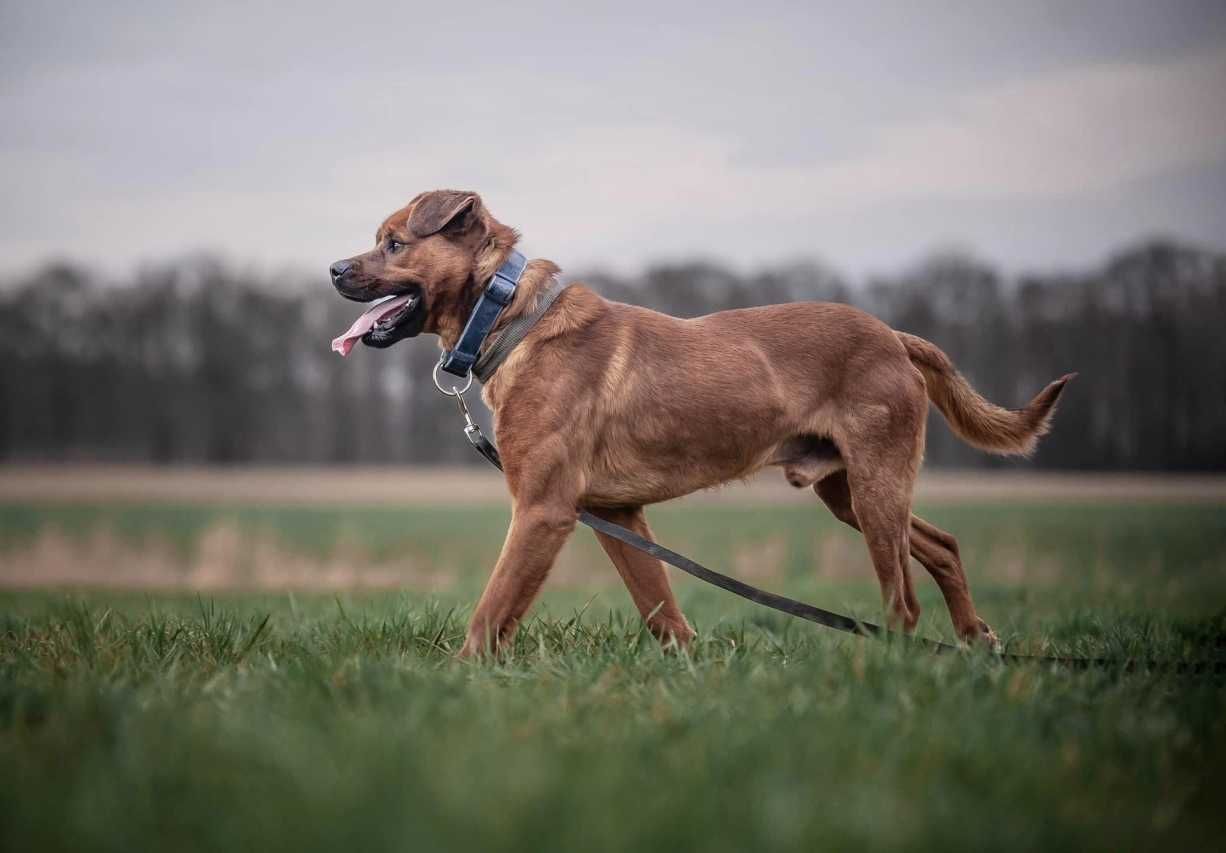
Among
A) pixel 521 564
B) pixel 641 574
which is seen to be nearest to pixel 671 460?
pixel 641 574

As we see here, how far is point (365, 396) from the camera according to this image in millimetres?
40906

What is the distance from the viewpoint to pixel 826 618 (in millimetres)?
4113

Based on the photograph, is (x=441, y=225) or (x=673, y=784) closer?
(x=673, y=784)

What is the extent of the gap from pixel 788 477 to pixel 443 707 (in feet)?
8.29

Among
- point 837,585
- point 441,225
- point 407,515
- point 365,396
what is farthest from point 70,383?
point 441,225

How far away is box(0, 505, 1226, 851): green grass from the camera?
201cm

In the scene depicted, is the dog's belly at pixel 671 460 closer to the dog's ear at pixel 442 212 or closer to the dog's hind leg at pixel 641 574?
the dog's hind leg at pixel 641 574

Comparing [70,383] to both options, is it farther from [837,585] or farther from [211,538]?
[837,585]

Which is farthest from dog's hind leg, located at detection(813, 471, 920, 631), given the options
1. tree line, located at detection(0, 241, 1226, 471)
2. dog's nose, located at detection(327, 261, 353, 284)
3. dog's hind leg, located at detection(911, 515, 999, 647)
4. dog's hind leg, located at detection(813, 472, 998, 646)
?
tree line, located at detection(0, 241, 1226, 471)

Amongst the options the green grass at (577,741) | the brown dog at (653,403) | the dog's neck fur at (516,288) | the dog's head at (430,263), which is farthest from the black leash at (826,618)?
the dog's head at (430,263)

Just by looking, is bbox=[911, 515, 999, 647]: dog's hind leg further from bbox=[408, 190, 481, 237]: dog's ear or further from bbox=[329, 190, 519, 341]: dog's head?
bbox=[408, 190, 481, 237]: dog's ear

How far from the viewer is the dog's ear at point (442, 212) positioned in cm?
454

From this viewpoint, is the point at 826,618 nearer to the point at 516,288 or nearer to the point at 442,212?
the point at 516,288

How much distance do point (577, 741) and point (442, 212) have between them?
2.81 metres
